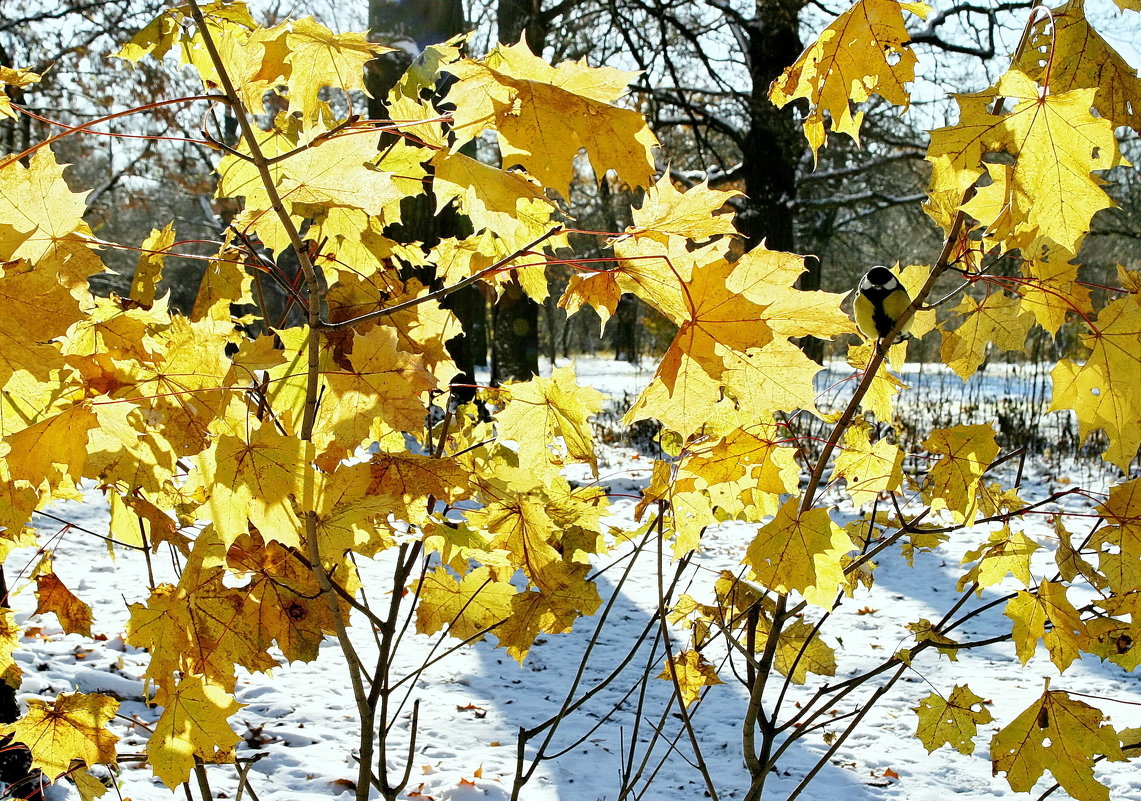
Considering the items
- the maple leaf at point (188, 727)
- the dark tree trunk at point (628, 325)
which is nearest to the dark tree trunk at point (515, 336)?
the maple leaf at point (188, 727)

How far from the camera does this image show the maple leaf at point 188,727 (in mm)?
1180

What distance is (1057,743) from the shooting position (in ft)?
4.55

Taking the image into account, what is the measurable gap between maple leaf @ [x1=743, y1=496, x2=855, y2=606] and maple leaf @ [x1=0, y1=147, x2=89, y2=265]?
100cm

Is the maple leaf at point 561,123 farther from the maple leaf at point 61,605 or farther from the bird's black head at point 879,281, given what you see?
the maple leaf at point 61,605

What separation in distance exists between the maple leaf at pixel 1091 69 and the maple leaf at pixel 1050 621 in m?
0.75

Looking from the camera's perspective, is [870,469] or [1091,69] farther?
[870,469]

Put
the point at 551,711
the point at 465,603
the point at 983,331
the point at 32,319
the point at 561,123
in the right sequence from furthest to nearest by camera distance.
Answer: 1. the point at 551,711
2. the point at 465,603
3. the point at 983,331
4. the point at 32,319
5. the point at 561,123

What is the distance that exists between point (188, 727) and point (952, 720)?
1568 millimetres

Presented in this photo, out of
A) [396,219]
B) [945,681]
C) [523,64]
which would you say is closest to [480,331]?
[945,681]

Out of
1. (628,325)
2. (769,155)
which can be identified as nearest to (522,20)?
(769,155)

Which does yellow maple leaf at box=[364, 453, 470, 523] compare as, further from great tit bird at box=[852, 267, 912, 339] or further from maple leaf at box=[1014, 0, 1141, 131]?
maple leaf at box=[1014, 0, 1141, 131]

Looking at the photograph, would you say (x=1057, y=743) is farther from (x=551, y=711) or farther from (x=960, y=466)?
(x=551, y=711)

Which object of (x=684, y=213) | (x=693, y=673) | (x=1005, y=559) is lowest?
(x=693, y=673)

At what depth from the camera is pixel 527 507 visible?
1293 mm
